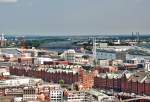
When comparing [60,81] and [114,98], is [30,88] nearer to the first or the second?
[114,98]

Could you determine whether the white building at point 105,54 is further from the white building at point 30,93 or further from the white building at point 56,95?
the white building at point 56,95

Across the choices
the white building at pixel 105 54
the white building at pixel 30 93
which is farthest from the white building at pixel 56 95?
the white building at pixel 105 54

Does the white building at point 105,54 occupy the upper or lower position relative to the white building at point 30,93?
lower

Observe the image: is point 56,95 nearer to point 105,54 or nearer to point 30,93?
point 30,93

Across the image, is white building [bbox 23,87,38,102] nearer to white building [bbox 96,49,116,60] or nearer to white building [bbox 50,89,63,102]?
white building [bbox 50,89,63,102]

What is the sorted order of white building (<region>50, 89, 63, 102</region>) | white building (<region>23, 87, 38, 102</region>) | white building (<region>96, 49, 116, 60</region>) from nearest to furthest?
white building (<region>23, 87, 38, 102</region>) → white building (<region>50, 89, 63, 102</region>) → white building (<region>96, 49, 116, 60</region>)

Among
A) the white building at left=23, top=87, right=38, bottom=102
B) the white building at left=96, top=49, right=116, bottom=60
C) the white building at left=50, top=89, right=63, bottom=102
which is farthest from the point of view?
the white building at left=96, top=49, right=116, bottom=60

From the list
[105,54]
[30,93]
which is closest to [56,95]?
[30,93]

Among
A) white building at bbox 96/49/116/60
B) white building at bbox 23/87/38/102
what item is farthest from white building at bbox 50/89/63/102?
white building at bbox 96/49/116/60

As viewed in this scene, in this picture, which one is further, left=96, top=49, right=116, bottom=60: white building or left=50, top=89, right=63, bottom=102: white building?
left=96, top=49, right=116, bottom=60: white building

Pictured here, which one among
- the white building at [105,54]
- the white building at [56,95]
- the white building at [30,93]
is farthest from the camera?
the white building at [105,54]

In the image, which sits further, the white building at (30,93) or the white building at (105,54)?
the white building at (105,54)

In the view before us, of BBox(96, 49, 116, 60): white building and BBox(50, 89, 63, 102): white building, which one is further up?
BBox(50, 89, 63, 102): white building
